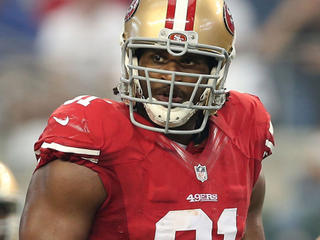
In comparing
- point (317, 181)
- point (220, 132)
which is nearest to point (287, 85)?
point (317, 181)

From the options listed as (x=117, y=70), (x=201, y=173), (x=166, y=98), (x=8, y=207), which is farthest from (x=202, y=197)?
(x=117, y=70)

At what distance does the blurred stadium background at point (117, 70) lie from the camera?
4016 mm

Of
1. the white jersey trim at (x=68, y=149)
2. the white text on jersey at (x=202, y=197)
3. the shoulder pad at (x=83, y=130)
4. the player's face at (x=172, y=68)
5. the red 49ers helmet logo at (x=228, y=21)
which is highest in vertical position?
the red 49ers helmet logo at (x=228, y=21)

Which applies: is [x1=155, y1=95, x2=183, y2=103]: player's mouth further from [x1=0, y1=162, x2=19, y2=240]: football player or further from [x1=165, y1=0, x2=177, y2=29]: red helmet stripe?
[x1=0, y1=162, x2=19, y2=240]: football player

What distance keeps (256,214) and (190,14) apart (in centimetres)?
74

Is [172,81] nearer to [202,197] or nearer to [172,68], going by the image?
[172,68]

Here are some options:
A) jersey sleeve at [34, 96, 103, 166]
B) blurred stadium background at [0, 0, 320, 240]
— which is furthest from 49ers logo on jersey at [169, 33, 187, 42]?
blurred stadium background at [0, 0, 320, 240]

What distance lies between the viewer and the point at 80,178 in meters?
1.72

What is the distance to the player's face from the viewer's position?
6.08ft

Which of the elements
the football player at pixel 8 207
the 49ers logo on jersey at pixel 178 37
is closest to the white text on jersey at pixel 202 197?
the 49ers logo on jersey at pixel 178 37

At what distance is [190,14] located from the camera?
192 centimetres

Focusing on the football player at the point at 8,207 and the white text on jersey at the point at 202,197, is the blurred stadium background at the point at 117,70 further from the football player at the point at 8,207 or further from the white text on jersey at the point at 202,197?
the white text on jersey at the point at 202,197

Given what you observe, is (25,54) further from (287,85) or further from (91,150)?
(91,150)

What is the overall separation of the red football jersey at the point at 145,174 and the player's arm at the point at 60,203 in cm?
3
